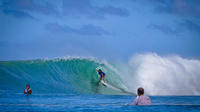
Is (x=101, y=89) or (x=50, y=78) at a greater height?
(x=50, y=78)

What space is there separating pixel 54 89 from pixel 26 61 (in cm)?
667

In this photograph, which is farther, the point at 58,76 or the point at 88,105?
the point at 58,76

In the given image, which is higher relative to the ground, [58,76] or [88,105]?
[58,76]

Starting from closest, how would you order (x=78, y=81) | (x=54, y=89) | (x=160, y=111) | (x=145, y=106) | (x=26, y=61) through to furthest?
(x=160, y=111) → (x=145, y=106) → (x=54, y=89) → (x=78, y=81) → (x=26, y=61)

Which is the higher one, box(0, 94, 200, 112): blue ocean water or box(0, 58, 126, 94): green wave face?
box(0, 58, 126, 94): green wave face

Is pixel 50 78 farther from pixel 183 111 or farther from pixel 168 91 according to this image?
pixel 183 111

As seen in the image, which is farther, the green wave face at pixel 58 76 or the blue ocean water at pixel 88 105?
the green wave face at pixel 58 76

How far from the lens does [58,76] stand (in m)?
23.6

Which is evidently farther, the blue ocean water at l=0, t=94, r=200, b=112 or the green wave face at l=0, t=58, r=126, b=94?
the green wave face at l=0, t=58, r=126, b=94

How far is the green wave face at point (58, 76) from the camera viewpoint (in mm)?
20734

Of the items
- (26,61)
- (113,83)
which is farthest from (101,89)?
(26,61)

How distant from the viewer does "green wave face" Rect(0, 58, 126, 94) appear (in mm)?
20734

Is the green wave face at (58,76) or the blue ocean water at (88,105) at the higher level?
the green wave face at (58,76)

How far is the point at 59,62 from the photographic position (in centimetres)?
2645
